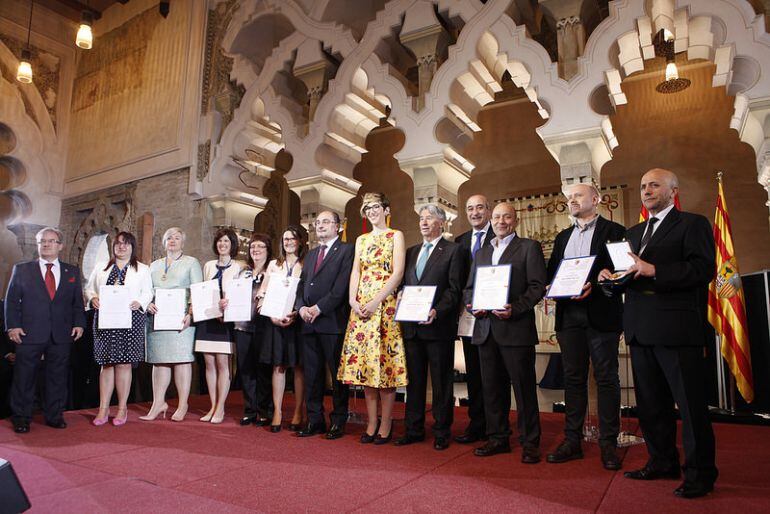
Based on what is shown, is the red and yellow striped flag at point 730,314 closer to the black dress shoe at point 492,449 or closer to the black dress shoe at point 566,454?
the black dress shoe at point 566,454

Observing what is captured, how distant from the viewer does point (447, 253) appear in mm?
3537

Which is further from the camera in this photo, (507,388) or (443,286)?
(443,286)

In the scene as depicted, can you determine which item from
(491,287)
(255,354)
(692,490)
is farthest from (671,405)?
(255,354)

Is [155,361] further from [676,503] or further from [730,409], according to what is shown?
[730,409]

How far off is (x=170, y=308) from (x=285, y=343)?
41.9 inches

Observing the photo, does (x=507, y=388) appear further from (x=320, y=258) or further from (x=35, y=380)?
(x=35, y=380)

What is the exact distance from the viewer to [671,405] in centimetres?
265

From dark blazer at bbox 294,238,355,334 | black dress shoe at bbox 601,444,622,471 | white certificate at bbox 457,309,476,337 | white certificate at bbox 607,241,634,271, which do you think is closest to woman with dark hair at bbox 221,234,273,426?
dark blazer at bbox 294,238,355,334

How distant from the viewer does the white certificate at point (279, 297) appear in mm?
3900

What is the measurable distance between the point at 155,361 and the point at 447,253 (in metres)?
2.54

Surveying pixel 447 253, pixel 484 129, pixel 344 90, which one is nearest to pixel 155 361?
pixel 447 253

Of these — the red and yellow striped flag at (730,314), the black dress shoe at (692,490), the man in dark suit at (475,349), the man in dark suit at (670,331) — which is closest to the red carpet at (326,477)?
the black dress shoe at (692,490)

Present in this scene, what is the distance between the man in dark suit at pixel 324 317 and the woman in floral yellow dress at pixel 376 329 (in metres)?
0.15

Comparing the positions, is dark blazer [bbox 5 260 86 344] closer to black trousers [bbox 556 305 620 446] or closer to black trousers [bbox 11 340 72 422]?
black trousers [bbox 11 340 72 422]
